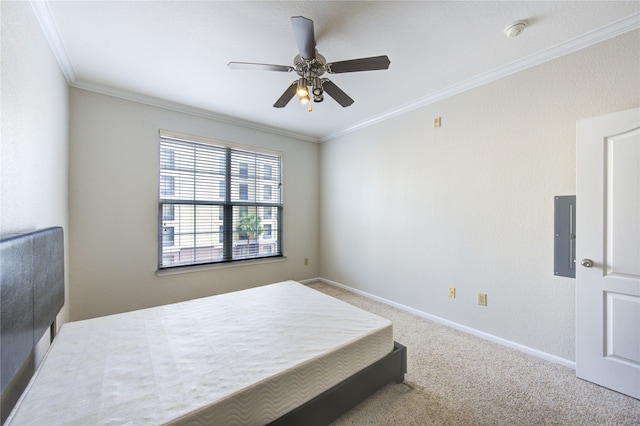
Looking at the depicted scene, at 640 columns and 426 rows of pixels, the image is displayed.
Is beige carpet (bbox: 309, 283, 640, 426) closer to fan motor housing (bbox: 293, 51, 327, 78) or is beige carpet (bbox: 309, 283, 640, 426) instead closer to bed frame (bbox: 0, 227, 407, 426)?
bed frame (bbox: 0, 227, 407, 426)

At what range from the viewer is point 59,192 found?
7.36 feet

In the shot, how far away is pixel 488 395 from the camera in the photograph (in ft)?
5.61

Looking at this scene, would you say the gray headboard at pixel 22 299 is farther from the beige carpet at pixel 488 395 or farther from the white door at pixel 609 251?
the white door at pixel 609 251

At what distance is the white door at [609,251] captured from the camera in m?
1.66

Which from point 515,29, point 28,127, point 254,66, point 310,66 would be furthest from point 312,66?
point 28,127

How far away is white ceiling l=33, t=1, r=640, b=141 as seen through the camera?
1647mm

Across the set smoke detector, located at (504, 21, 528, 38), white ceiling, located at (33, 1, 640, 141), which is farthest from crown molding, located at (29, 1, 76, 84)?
smoke detector, located at (504, 21, 528, 38)

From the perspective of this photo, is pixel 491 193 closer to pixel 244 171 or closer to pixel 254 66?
pixel 254 66

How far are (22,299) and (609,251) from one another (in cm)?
352

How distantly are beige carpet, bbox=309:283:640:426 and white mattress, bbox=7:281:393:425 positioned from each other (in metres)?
0.33

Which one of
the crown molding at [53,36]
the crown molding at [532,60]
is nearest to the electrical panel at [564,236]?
the crown molding at [532,60]

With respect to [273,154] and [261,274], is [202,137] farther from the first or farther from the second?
[261,274]

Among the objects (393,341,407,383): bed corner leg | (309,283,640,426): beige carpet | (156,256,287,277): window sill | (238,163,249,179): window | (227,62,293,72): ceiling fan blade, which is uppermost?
(227,62,293,72): ceiling fan blade

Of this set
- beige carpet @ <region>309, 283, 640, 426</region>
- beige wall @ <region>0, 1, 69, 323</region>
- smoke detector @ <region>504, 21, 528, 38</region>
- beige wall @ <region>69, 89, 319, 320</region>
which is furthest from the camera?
beige wall @ <region>69, 89, 319, 320</region>
